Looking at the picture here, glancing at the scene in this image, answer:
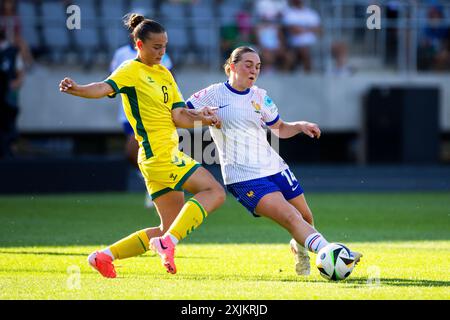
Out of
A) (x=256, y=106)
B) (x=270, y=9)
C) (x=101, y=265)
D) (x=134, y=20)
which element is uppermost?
(x=134, y=20)

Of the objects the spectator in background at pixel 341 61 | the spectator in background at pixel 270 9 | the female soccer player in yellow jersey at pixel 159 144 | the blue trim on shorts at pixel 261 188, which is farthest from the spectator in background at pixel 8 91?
the blue trim on shorts at pixel 261 188

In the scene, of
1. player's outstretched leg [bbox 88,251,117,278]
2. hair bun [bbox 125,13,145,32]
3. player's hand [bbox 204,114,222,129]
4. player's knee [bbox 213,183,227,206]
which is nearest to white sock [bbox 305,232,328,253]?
player's knee [bbox 213,183,227,206]

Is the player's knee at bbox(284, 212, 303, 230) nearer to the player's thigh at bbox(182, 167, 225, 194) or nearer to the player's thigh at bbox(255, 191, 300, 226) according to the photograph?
the player's thigh at bbox(255, 191, 300, 226)

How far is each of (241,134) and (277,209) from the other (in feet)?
2.43

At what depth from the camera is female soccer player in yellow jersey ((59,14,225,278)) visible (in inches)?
299

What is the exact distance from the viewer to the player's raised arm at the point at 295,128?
8000 mm

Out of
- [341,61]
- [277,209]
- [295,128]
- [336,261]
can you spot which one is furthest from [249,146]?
[341,61]

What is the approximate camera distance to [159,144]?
7676 mm

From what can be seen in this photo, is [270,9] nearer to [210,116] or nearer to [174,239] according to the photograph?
[210,116]

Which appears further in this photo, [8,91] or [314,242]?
[8,91]

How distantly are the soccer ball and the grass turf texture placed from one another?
3.6 inches

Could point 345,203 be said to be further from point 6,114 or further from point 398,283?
point 398,283
